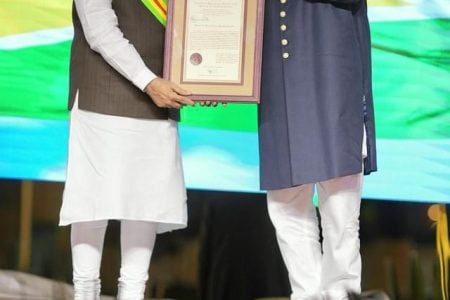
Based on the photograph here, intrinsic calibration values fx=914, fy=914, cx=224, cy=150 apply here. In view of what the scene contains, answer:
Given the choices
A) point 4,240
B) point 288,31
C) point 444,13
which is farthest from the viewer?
point 4,240

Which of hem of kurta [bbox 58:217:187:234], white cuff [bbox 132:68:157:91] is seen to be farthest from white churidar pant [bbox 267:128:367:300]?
white cuff [bbox 132:68:157:91]

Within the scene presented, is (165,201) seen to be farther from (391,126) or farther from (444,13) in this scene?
(444,13)

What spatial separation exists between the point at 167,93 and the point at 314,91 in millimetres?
426

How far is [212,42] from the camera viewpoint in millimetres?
2686

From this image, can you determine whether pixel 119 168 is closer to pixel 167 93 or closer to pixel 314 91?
pixel 167 93

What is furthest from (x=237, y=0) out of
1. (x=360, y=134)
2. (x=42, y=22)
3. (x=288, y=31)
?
(x=42, y=22)

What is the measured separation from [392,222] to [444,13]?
827 millimetres

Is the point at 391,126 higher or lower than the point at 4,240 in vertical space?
higher

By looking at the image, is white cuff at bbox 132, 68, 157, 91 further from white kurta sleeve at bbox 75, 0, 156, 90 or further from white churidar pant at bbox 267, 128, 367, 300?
white churidar pant at bbox 267, 128, 367, 300

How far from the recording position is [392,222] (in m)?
3.57

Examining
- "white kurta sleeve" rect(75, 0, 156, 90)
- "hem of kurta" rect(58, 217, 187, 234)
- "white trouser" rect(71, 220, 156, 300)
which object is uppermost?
"white kurta sleeve" rect(75, 0, 156, 90)

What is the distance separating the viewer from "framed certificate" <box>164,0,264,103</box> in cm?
266

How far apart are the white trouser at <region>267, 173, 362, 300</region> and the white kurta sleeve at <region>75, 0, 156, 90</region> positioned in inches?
21.3

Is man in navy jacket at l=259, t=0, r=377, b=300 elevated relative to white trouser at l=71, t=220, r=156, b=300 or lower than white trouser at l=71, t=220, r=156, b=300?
elevated
